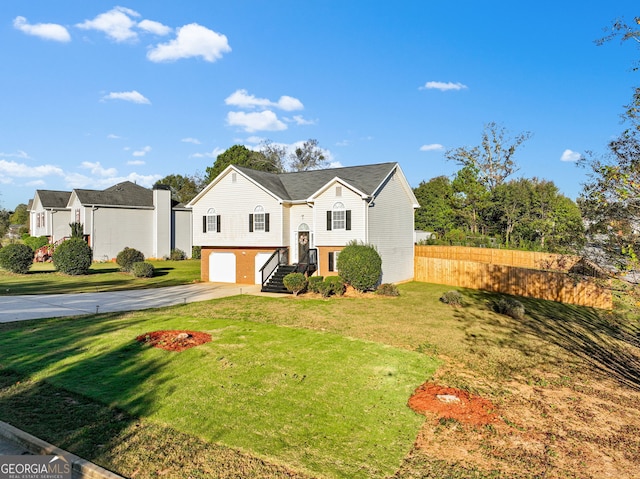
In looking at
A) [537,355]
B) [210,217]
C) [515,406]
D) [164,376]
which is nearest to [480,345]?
[537,355]

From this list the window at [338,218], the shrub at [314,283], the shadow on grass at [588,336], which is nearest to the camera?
the shadow on grass at [588,336]

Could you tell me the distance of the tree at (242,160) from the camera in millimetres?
61688

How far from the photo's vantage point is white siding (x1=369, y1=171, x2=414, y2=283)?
25031mm

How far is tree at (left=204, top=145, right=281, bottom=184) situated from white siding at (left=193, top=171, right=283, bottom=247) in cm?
3250

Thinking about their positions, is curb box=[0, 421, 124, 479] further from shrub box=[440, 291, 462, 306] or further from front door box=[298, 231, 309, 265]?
front door box=[298, 231, 309, 265]

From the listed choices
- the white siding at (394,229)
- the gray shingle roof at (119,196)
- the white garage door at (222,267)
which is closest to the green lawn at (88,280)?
the white garage door at (222,267)

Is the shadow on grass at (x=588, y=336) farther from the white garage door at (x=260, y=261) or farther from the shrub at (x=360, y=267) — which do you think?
the white garage door at (x=260, y=261)

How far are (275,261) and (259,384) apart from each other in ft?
55.8

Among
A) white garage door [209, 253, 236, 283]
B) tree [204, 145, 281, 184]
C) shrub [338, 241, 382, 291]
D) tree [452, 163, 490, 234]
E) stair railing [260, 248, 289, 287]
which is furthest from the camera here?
tree [204, 145, 281, 184]

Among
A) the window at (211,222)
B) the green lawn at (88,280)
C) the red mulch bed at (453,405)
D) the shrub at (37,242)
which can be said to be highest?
the window at (211,222)

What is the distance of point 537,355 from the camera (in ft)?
39.9

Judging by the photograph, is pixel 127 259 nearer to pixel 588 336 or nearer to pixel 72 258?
pixel 72 258

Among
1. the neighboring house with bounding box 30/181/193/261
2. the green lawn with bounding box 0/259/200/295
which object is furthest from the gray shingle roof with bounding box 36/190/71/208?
the green lawn with bounding box 0/259/200/295

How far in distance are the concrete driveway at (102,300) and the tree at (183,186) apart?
50.8 meters
